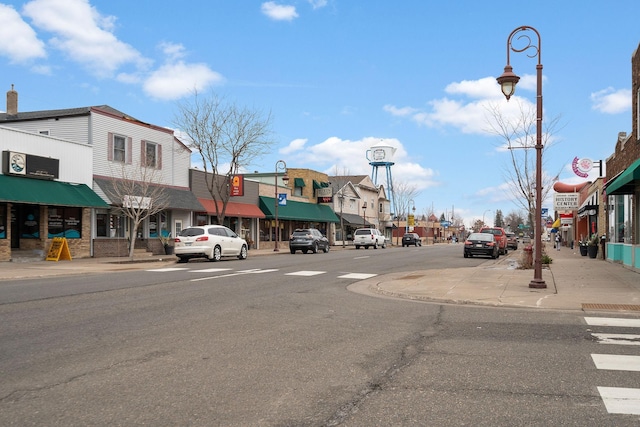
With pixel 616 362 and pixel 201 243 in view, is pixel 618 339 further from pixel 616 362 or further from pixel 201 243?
pixel 201 243

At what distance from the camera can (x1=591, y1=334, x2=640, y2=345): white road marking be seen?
7.57 m

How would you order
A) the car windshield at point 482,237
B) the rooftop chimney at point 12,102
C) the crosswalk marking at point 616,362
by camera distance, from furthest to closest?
the rooftop chimney at point 12,102 → the car windshield at point 482,237 → the crosswalk marking at point 616,362

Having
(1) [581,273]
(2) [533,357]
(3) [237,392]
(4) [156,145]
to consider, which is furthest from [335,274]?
(4) [156,145]

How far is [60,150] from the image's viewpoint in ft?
85.8

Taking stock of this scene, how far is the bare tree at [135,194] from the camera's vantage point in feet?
88.6

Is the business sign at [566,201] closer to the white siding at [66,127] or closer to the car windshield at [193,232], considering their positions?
the car windshield at [193,232]

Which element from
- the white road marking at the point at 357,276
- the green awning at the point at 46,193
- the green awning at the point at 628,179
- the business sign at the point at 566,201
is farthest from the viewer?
the business sign at the point at 566,201

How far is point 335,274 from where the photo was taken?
18.8 m

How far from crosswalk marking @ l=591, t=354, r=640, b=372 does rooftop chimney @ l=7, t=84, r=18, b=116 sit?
33328mm

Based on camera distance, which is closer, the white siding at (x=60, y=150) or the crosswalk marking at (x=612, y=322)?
the crosswalk marking at (x=612, y=322)

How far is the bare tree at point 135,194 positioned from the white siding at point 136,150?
273mm

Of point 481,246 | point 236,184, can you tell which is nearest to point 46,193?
point 236,184

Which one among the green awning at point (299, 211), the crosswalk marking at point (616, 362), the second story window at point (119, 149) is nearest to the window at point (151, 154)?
the second story window at point (119, 149)

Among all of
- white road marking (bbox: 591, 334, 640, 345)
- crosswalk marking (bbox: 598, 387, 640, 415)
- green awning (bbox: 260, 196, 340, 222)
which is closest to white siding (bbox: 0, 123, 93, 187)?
green awning (bbox: 260, 196, 340, 222)
